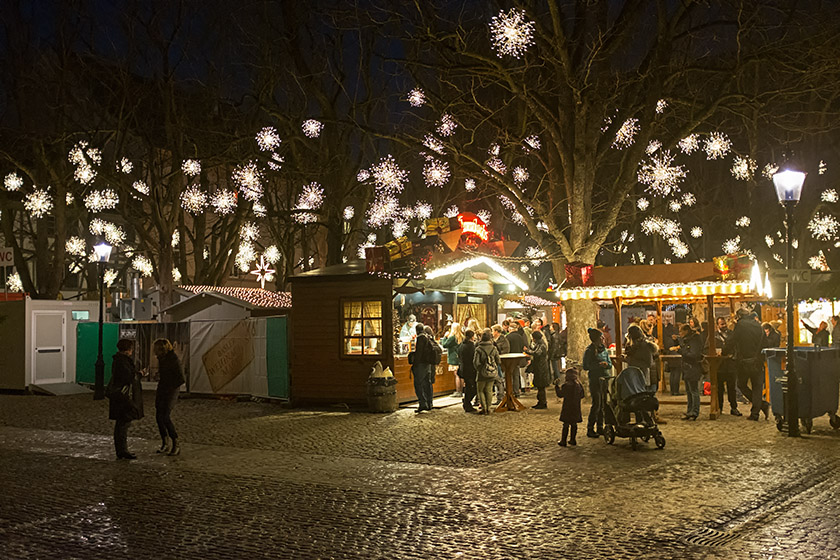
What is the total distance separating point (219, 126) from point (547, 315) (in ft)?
57.0

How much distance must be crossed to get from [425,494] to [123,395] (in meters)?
5.19

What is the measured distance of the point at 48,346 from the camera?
24.8 meters

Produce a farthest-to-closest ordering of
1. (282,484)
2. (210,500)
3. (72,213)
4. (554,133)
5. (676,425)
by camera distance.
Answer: (72,213)
(554,133)
(676,425)
(282,484)
(210,500)

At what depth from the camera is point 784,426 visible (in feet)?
45.4

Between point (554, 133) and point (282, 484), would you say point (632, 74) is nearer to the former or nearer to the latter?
point (554, 133)

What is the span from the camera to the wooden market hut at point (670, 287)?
16.0m

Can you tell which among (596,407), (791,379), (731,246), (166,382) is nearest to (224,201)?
(166,382)

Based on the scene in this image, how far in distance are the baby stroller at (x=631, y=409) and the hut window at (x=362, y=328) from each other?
7028 mm

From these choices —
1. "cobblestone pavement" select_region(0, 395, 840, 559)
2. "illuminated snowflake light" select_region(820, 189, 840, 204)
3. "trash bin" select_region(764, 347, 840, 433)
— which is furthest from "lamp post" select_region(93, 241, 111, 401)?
"illuminated snowflake light" select_region(820, 189, 840, 204)

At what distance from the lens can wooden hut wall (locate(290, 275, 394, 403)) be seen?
61.4 feet

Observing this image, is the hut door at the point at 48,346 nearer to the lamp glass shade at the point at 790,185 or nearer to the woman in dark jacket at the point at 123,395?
the woman in dark jacket at the point at 123,395

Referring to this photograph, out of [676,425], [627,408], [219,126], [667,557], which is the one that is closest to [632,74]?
[676,425]

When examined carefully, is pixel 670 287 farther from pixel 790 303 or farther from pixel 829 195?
pixel 829 195

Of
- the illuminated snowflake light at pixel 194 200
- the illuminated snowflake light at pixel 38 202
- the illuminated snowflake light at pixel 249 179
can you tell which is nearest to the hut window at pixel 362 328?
the illuminated snowflake light at pixel 249 179
